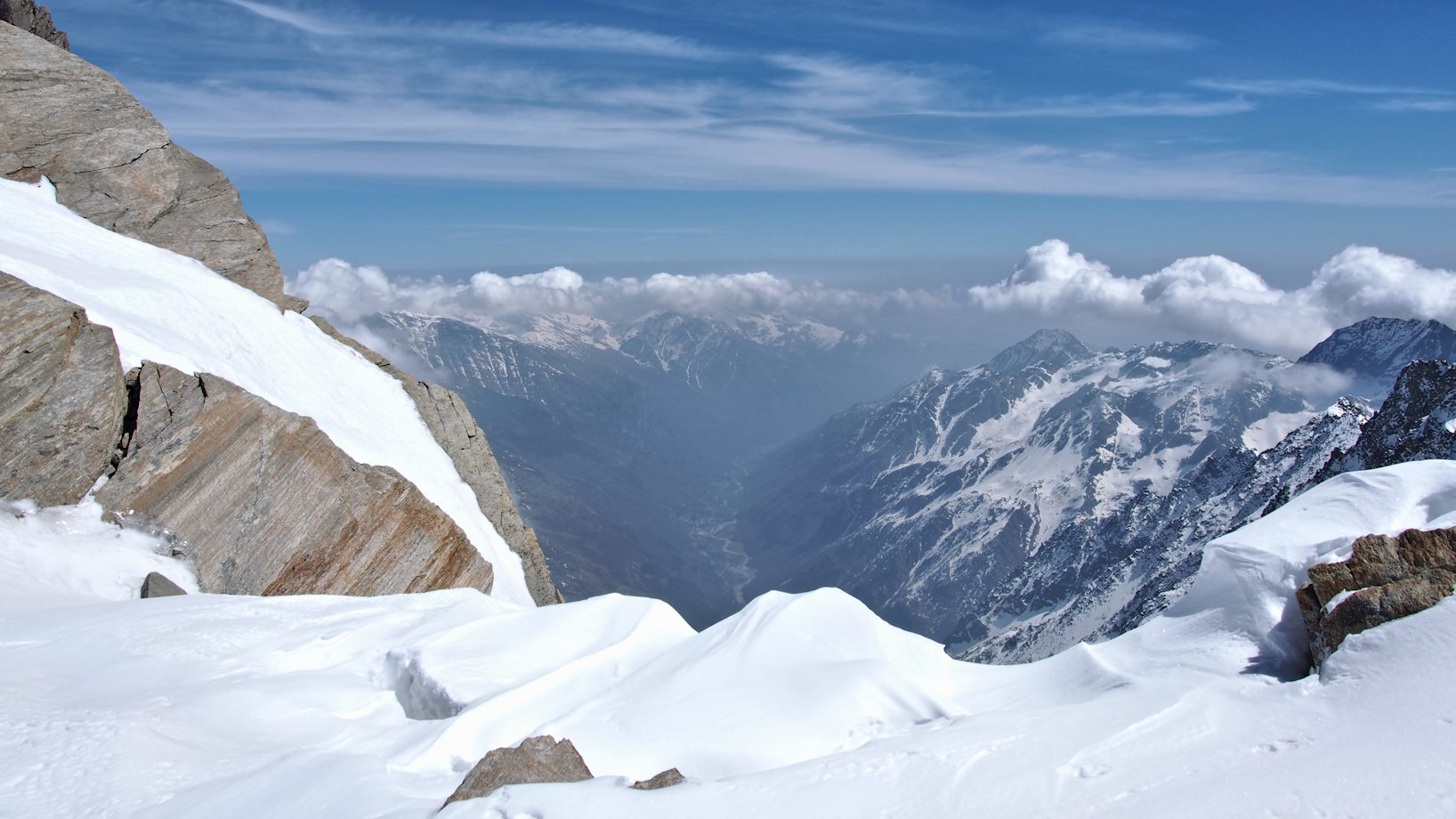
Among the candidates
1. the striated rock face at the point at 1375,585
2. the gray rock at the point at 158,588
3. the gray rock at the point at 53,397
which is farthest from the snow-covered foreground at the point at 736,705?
the gray rock at the point at 53,397

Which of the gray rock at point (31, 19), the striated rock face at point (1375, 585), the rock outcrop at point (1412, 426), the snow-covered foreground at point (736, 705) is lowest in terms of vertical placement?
the rock outcrop at point (1412, 426)

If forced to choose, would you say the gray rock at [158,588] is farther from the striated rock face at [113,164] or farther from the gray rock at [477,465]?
the striated rock face at [113,164]

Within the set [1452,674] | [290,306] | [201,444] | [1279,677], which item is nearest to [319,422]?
[201,444]

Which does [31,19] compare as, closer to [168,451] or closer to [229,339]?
[229,339]

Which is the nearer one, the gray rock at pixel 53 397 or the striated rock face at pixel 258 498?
the gray rock at pixel 53 397

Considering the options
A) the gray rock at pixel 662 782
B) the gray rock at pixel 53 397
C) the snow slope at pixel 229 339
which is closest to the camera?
the gray rock at pixel 662 782

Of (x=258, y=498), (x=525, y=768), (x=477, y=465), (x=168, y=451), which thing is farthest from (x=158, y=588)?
(x=477, y=465)
